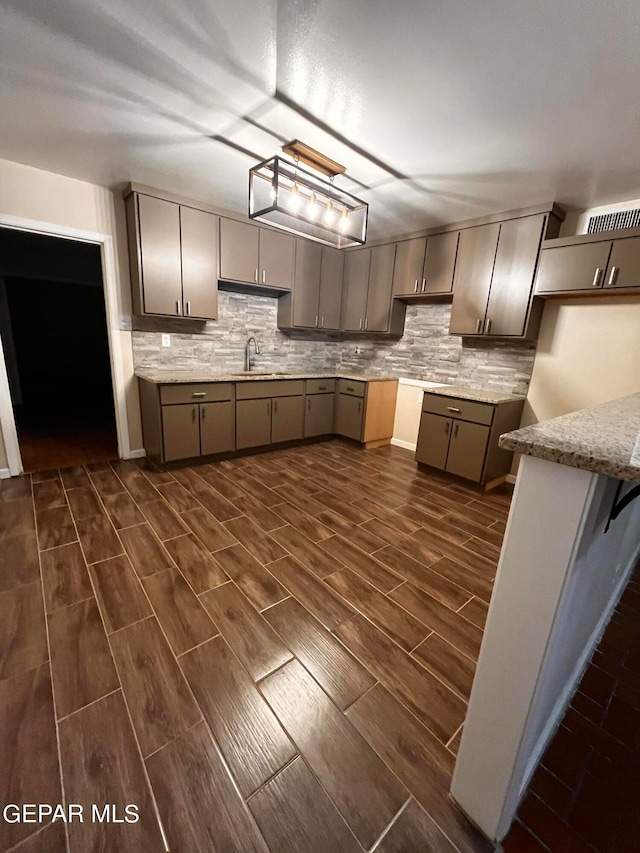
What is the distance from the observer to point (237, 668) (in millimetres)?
A: 1372

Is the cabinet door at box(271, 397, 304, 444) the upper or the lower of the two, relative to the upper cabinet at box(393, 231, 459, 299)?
lower

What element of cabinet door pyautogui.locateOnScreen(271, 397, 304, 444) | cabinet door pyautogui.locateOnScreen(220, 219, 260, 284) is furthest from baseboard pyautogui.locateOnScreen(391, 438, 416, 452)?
cabinet door pyautogui.locateOnScreen(220, 219, 260, 284)

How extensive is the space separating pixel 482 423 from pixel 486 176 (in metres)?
1.92

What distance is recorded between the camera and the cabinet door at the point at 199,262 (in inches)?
128

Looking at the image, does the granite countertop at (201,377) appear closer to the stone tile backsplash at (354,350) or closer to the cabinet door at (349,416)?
the stone tile backsplash at (354,350)

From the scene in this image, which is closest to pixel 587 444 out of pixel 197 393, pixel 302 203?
pixel 302 203

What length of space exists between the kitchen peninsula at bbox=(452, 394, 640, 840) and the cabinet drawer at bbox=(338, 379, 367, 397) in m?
3.12

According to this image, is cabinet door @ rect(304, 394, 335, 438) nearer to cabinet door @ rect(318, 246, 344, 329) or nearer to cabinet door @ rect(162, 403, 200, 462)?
cabinet door @ rect(318, 246, 344, 329)

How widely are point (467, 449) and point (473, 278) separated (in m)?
1.67

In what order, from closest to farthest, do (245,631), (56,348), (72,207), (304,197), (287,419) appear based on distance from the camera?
(245,631) < (304,197) < (72,207) < (287,419) < (56,348)

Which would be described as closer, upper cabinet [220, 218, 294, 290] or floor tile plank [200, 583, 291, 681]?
floor tile plank [200, 583, 291, 681]

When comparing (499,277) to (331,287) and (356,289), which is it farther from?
(331,287)

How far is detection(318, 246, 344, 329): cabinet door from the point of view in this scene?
14.1ft

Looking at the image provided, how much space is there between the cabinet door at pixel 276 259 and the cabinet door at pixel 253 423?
54.3 inches
